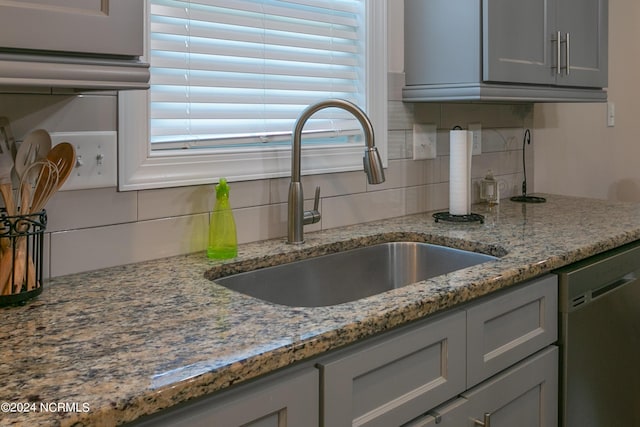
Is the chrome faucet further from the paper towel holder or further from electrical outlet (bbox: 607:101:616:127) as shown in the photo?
electrical outlet (bbox: 607:101:616:127)

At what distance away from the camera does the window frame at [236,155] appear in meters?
1.37

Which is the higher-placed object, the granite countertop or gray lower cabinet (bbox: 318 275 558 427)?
the granite countertop

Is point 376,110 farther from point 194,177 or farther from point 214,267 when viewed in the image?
point 214,267

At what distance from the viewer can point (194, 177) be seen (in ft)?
4.92

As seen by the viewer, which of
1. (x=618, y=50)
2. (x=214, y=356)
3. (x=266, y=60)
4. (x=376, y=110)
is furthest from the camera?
(x=618, y=50)

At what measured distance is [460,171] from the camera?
198 centimetres

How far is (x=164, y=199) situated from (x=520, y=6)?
1.35 metres

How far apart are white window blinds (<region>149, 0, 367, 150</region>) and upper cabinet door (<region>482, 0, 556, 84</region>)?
0.41 metres

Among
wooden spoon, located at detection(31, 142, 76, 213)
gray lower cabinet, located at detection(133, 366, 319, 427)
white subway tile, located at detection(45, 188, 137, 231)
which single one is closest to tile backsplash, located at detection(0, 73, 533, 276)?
white subway tile, located at detection(45, 188, 137, 231)

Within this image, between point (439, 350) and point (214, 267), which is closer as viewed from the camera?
point (439, 350)

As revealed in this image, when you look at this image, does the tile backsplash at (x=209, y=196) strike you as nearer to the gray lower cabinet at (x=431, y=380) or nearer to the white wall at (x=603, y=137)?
the white wall at (x=603, y=137)

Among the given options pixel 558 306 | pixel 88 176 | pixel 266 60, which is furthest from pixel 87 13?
pixel 558 306

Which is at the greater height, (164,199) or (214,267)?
(164,199)

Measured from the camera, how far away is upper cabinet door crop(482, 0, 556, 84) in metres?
1.86
